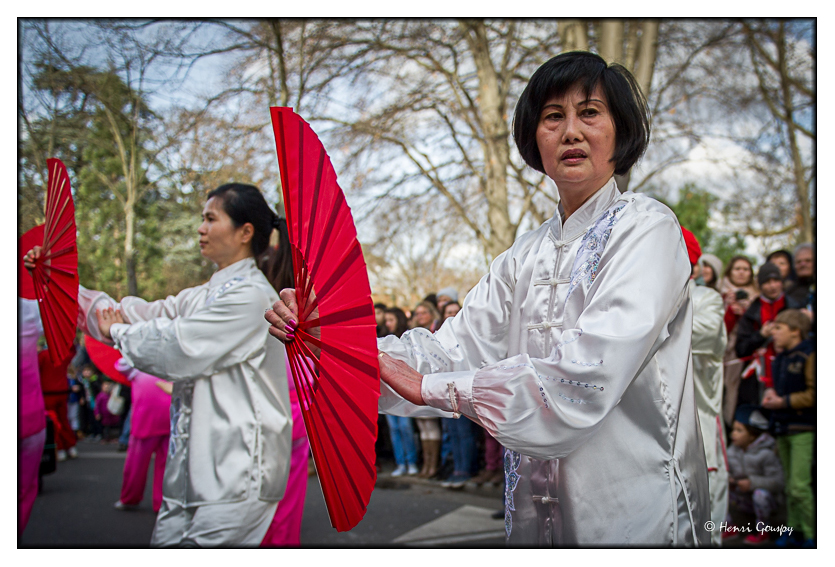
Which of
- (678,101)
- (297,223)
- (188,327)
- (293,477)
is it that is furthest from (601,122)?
(678,101)

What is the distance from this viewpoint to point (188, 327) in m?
2.74

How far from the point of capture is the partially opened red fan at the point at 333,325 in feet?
4.38

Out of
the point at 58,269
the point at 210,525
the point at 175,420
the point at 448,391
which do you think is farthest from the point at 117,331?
the point at 448,391

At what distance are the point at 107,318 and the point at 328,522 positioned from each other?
251cm

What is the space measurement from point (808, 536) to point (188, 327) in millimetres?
3351

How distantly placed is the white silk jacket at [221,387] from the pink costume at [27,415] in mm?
501

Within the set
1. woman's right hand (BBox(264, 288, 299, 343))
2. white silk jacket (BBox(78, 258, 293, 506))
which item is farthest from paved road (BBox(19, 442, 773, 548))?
woman's right hand (BBox(264, 288, 299, 343))

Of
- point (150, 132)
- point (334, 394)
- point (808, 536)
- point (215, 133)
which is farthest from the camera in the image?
point (215, 133)

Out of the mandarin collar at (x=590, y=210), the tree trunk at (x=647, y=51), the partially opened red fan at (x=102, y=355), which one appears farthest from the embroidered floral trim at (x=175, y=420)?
the tree trunk at (x=647, y=51)

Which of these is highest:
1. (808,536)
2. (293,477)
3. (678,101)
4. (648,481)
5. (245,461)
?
(678,101)

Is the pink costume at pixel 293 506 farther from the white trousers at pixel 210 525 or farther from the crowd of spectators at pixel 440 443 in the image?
the crowd of spectators at pixel 440 443

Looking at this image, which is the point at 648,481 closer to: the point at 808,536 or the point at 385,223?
the point at 808,536

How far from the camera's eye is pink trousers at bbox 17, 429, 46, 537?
3104 millimetres

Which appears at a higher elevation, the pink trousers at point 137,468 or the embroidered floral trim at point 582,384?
the embroidered floral trim at point 582,384
